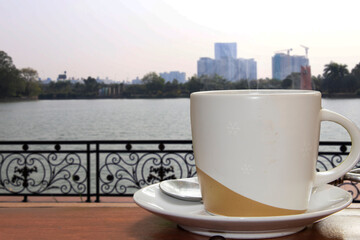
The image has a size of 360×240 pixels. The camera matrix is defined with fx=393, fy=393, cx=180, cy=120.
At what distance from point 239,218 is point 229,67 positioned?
15608 mm

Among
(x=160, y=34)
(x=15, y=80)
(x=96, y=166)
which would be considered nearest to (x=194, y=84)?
(x=160, y=34)

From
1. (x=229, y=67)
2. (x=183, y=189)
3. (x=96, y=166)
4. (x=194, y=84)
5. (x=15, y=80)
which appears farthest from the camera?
(x=15, y=80)

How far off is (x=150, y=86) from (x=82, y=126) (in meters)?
6.36

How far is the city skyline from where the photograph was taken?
17.4 m

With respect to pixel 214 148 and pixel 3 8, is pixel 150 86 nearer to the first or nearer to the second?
pixel 3 8

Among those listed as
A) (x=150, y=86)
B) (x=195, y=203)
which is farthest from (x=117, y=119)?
(x=195, y=203)

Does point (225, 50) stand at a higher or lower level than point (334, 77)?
higher

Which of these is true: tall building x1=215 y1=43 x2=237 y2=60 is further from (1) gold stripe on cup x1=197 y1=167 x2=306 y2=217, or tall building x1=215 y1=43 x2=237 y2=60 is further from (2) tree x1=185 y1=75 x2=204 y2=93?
(1) gold stripe on cup x1=197 y1=167 x2=306 y2=217

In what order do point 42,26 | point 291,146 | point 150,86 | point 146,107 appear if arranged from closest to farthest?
1. point 291,146
2. point 150,86
3. point 42,26
4. point 146,107

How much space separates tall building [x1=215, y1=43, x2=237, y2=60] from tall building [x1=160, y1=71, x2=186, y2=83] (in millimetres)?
2039

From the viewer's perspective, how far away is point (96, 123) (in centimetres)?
2312

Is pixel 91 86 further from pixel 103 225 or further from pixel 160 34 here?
pixel 103 225

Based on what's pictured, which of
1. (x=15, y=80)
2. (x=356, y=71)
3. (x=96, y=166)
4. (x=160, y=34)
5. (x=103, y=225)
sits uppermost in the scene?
(x=160, y=34)

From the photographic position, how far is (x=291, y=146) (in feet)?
1.04
